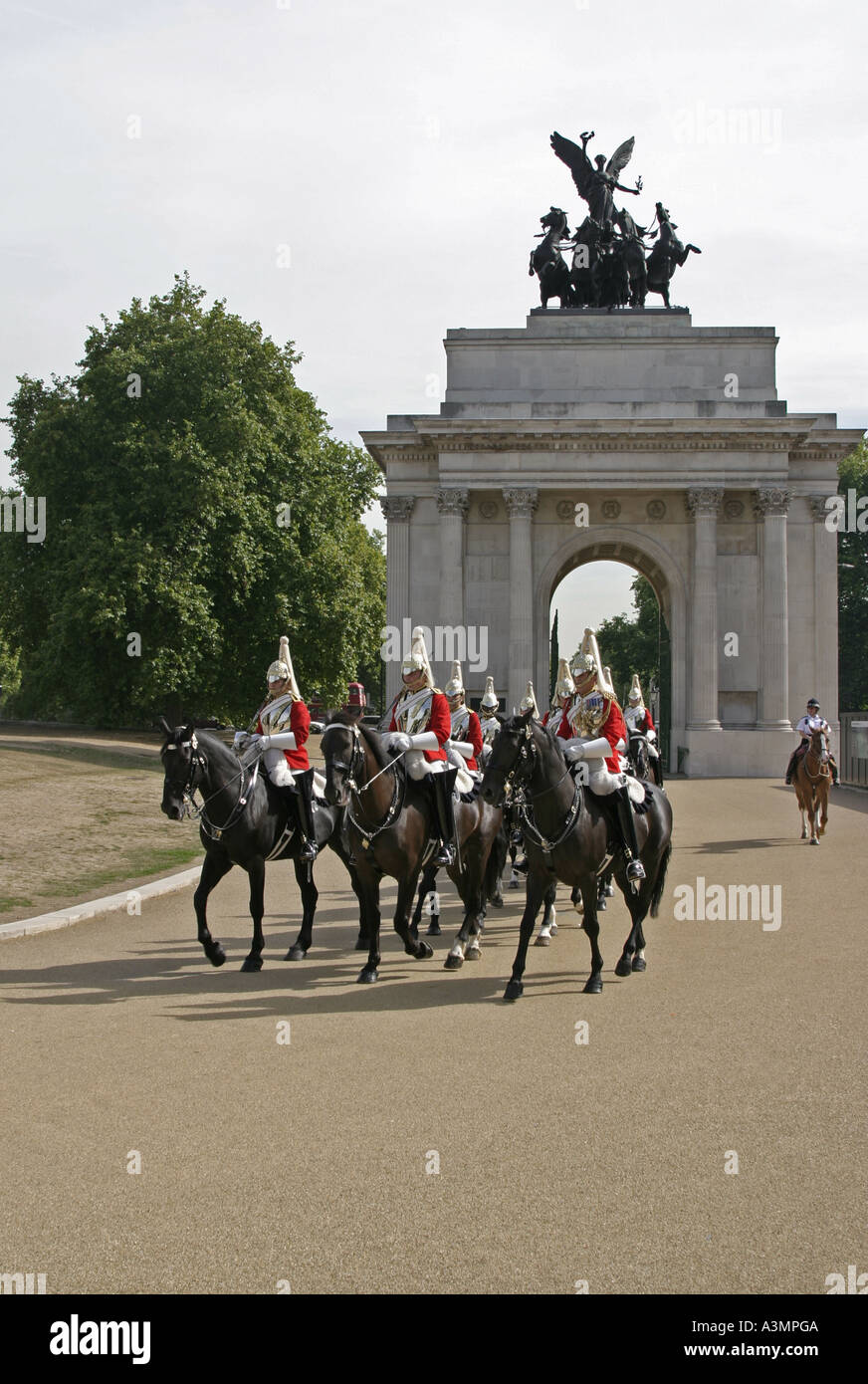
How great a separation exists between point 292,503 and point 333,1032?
40.0 metres

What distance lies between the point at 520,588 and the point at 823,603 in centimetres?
1204

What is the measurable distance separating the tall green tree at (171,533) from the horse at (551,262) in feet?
37.2

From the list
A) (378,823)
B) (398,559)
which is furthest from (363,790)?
(398,559)

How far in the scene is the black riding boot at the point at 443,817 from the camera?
12273 millimetres

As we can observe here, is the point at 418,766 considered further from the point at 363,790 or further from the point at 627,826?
the point at 627,826

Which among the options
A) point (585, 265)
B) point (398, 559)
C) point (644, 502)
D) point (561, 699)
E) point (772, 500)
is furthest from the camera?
point (585, 265)

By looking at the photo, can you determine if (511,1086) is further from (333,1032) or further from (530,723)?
(530,723)

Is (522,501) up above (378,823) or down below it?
above

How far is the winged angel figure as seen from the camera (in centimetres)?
5228

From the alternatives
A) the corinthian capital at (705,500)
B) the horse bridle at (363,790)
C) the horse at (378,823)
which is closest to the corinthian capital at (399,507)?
the corinthian capital at (705,500)

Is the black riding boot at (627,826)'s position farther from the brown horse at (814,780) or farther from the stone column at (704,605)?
the stone column at (704,605)

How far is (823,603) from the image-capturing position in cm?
5156

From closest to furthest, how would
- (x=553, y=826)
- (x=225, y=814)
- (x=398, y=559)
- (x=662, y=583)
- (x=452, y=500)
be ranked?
1. (x=553, y=826)
2. (x=225, y=814)
3. (x=452, y=500)
4. (x=398, y=559)
5. (x=662, y=583)

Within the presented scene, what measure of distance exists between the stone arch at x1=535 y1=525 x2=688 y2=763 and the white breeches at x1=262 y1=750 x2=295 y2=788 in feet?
123
